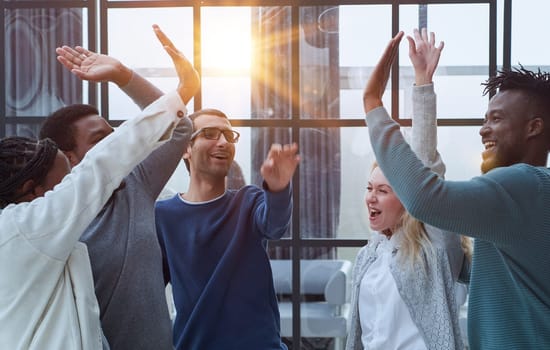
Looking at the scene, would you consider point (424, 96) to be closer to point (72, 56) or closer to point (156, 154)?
point (156, 154)

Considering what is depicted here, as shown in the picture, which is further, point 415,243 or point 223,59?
point 223,59

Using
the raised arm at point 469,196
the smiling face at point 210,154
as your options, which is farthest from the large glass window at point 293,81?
the raised arm at point 469,196

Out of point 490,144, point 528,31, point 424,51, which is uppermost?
point 528,31

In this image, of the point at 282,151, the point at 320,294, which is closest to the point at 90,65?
the point at 282,151

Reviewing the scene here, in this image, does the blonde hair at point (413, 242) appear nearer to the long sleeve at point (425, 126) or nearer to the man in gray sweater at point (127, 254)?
the long sleeve at point (425, 126)

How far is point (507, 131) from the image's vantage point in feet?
5.74

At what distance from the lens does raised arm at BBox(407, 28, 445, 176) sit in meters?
1.80

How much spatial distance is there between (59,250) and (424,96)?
3.73ft

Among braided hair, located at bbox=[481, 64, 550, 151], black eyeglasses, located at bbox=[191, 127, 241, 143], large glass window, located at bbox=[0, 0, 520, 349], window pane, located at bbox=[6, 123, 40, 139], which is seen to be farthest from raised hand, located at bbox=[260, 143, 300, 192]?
window pane, located at bbox=[6, 123, 40, 139]

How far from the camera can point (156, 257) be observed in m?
1.97

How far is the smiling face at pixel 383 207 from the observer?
2453 mm

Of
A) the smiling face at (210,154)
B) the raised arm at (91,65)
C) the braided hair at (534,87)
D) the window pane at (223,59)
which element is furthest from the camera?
the window pane at (223,59)

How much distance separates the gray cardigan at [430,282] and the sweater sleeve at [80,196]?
2.93 feet

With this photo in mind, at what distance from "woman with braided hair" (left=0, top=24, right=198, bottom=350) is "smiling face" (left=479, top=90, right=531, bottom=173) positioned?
2.62 ft
